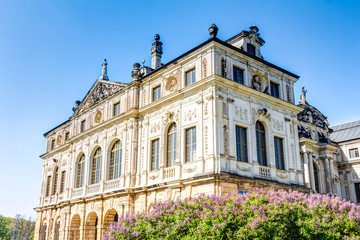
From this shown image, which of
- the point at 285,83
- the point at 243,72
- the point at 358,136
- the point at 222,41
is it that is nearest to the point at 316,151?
the point at 358,136

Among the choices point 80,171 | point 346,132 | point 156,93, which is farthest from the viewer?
point 346,132

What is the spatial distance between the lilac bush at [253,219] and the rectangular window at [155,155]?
26.8 feet

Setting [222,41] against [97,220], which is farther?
[97,220]

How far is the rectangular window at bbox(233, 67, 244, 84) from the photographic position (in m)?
23.1

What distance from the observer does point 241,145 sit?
71.7 feet

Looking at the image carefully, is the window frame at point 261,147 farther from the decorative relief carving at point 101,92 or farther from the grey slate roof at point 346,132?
the grey slate roof at point 346,132

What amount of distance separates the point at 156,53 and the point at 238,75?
10921mm

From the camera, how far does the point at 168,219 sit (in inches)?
615

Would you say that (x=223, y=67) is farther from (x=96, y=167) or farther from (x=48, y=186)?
(x=48, y=186)

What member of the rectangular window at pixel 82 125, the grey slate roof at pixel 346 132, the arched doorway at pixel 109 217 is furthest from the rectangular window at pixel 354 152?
the rectangular window at pixel 82 125

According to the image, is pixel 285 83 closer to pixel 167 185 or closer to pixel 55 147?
pixel 167 185

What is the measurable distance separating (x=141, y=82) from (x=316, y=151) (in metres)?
18.6

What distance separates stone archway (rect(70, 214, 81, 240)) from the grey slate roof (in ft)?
95.7

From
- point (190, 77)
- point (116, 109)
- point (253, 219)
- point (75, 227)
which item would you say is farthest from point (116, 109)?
point (253, 219)
